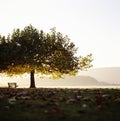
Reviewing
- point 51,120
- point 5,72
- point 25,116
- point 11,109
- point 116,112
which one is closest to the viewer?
point 51,120

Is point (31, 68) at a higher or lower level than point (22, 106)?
higher

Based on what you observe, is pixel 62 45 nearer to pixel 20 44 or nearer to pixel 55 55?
pixel 55 55

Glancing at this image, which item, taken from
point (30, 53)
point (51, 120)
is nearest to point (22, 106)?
point (51, 120)

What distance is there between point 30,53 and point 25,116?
41.7 m

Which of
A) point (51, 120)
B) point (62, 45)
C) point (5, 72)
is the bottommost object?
point (51, 120)

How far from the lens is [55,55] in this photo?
5097 cm

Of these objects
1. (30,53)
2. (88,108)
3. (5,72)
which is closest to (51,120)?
(88,108)

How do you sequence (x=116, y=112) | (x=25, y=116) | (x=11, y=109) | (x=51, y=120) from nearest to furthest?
(x=51, y=120)
(x=25, y=116)
(x=116, y=112)
(x=11, y=109)

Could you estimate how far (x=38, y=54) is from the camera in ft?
163

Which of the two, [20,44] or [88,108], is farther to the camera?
[20,44]

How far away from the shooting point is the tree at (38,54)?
158ft

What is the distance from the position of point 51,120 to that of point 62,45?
45.0 m

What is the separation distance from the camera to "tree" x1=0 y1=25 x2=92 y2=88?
48.2m

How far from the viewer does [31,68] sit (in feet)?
167
